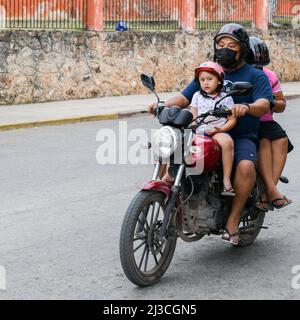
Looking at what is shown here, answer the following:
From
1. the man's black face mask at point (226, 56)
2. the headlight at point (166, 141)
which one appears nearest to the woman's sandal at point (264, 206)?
the man's black face mask at point (226, 56)

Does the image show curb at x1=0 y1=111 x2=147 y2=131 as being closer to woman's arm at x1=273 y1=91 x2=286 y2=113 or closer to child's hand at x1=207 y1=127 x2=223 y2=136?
woman's arm at x1=273 y1=91 x2=286 y2=113

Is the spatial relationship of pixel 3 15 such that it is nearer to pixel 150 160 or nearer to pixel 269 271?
pixel 150 160

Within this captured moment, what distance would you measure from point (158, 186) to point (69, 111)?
38.0 ft

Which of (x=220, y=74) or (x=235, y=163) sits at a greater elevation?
(x=220, y=74)

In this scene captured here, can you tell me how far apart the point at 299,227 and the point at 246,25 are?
61.6 feet

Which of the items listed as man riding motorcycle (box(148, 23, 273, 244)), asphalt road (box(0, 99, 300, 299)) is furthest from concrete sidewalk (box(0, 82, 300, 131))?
man riding motorcycle (box(148, 23, 273, 244))

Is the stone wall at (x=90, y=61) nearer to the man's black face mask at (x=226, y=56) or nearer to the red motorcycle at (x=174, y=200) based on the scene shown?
the man's black face mask at (x=226, y=56)

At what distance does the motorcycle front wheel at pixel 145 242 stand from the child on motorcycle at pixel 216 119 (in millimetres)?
545

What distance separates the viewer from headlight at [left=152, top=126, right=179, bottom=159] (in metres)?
5.34

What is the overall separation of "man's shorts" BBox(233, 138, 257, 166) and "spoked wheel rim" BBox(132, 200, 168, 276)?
0.72 meters

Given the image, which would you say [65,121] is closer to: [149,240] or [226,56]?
[226,56]

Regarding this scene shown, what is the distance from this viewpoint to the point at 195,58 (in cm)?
2306

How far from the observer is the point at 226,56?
19.7ft

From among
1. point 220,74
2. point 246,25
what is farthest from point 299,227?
point 246,25
